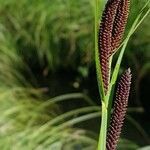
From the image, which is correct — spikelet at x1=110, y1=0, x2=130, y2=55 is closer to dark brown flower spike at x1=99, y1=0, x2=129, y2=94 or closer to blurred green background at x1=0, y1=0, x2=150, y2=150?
dark brown flower spike at x1=99, y1=0, x2=129, y2=94

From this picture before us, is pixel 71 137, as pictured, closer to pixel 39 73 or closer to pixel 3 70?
pixel 3 70

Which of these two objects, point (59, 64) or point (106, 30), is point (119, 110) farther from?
point (59, 64)

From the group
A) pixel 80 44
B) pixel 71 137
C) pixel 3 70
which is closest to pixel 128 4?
pixel 71 137

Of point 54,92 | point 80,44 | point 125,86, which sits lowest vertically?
point 54,92

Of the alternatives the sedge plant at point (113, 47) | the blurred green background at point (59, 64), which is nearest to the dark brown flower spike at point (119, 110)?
the sedge plant at point (113, 47)

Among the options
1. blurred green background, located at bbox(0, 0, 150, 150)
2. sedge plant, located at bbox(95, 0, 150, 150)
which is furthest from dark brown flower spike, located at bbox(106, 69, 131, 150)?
blurred green background, located at bbox(0, 0, 150, 150)
